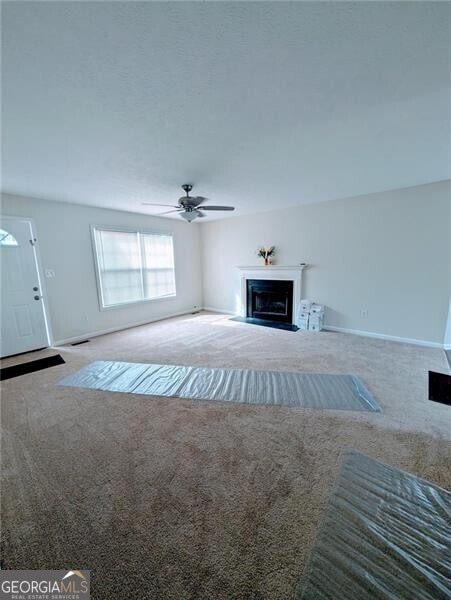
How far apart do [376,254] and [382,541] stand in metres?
4.06

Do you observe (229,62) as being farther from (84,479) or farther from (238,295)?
(238,295)

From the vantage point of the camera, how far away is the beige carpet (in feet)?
3.91

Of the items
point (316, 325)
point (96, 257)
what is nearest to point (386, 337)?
point (316, 325)

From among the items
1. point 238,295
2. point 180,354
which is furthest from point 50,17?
point 238,295

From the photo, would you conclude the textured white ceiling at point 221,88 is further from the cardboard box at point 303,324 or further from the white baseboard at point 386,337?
the cardboard box at point 303,324

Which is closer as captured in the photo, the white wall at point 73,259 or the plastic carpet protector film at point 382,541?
the plastic carpet protector film at point 382,541

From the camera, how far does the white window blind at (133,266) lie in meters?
4.94

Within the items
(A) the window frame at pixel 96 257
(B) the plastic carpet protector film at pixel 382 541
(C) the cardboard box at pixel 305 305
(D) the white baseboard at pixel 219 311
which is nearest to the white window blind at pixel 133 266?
(A) the window frame at pixel 96 257

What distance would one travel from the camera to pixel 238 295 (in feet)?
20.6

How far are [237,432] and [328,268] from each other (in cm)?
380

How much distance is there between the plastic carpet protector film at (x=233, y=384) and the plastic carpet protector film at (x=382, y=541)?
2.80ft

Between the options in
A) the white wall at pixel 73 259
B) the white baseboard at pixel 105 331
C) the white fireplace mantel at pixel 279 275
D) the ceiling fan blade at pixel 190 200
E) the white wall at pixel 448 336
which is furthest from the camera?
the white fireplace mantel at pixel 279 275

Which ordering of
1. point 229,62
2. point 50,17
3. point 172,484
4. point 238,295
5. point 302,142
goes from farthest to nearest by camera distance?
point 238,295 < point 302,142 < point 172,484 < point 229,62 < point 50,17

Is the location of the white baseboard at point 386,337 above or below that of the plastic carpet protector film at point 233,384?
above
